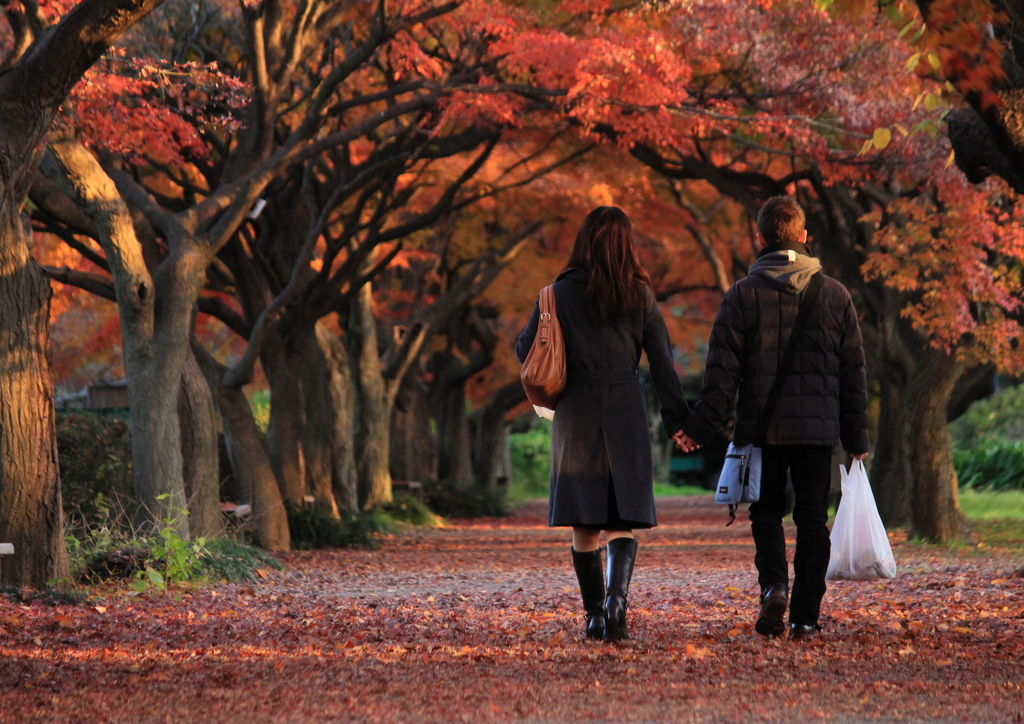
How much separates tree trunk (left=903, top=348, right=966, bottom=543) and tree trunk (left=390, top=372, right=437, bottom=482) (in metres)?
10.9

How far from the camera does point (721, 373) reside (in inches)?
205

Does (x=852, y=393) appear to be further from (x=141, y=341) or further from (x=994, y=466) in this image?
(x=994, y=466)

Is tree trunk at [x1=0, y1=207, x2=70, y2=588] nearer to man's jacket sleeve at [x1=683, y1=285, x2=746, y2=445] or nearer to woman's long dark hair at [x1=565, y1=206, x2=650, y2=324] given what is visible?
woman's long dark hair at [x1=565, y1=206, x2=650, y2=324]

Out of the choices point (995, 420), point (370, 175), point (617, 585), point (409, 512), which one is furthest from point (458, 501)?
point (617, 585)

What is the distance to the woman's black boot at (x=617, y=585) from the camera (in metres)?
5.27

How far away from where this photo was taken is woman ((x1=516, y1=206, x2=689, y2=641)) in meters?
5.26

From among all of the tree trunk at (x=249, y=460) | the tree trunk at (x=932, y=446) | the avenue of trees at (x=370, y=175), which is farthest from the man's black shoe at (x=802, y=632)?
the tree trunk at (x=249, y=460)

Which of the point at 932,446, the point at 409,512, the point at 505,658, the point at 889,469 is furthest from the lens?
the point at 409,512

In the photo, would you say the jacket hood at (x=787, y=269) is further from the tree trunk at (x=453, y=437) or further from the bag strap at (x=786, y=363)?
the tree trunk at (x=453, y=437)

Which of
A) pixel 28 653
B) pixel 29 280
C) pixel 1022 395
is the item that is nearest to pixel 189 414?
pixel 29 280

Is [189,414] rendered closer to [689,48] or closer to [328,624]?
[328,624]

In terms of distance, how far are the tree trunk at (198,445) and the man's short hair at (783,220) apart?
6653 mm

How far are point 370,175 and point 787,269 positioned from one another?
364 inches

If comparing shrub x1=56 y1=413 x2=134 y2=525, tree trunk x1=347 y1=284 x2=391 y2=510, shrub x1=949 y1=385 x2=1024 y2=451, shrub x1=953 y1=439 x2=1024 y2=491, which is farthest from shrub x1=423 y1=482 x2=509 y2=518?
shrub x1=949 y1=385 x2=1024 y2=451
